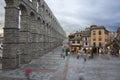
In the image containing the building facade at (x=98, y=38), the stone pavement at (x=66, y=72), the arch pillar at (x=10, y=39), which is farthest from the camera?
the building facade at (x=98, y=38)

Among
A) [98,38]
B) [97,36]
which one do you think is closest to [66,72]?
[97,36]

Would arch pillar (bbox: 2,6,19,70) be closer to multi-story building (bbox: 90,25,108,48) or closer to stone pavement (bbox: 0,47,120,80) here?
stone pavement (bbox: 0,47,120,80)

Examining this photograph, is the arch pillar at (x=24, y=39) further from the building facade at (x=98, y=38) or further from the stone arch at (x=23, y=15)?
the building facade at (x=98, y=38)

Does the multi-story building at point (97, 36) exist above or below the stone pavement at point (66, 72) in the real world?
above

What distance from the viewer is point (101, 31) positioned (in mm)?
79500

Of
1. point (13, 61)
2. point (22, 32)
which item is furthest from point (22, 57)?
point (13, 61)

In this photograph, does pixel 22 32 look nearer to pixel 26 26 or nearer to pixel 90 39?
pixel 26 26

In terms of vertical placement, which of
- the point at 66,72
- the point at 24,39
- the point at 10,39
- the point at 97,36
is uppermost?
the point at 97,36

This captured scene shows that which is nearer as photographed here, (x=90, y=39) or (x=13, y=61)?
(x=13, y=61)

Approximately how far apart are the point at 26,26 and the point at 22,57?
5.30 metres

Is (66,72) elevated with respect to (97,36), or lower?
lower

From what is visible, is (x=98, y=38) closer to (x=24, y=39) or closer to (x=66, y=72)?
(x=24, y=39)

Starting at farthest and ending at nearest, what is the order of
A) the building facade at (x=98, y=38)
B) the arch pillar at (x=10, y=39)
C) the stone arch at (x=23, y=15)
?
the building facade at (x=98, y=38), the stone arch at (x=23, y=15), the arch pillar at (x=10, y=39)

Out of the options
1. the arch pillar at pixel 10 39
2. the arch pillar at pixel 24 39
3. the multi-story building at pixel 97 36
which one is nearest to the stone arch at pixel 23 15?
the arch pillar at pixel 24 39
